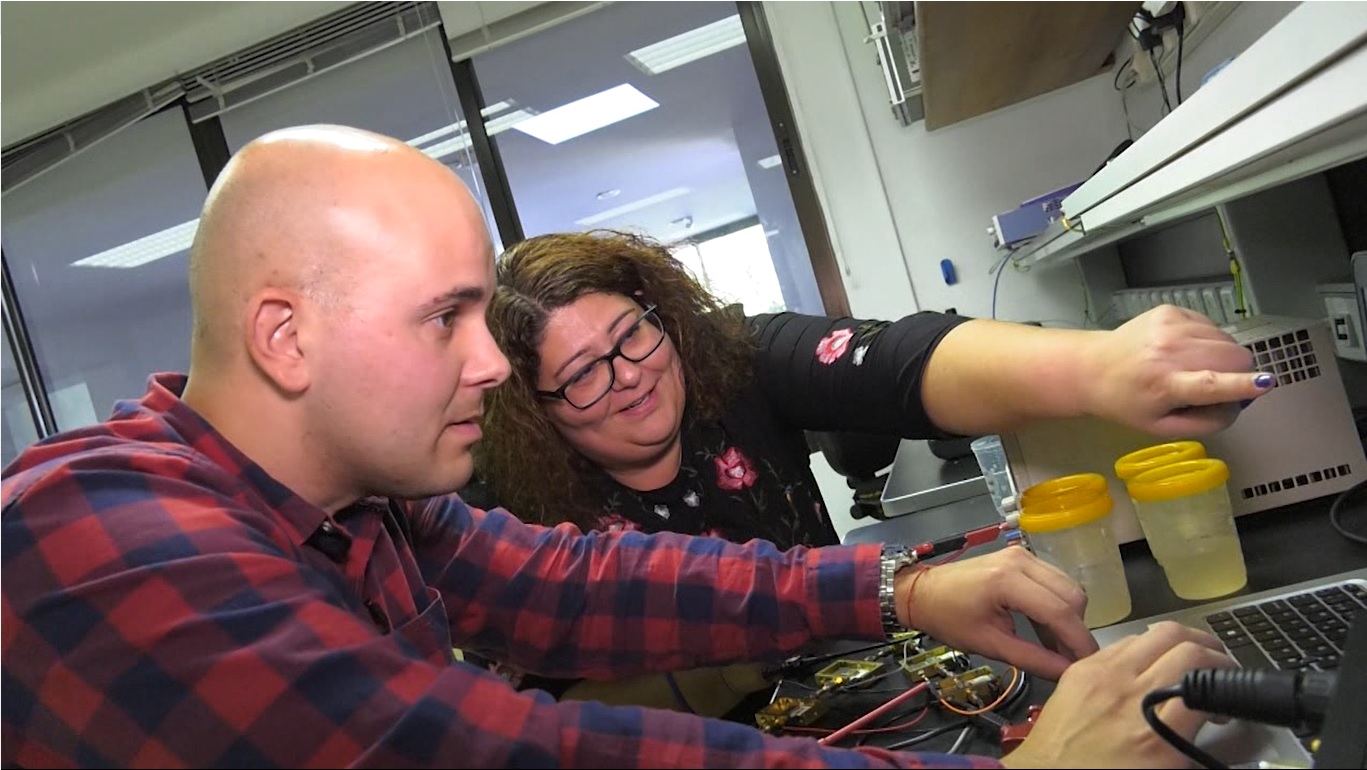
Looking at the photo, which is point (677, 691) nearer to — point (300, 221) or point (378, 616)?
point (378, 616)

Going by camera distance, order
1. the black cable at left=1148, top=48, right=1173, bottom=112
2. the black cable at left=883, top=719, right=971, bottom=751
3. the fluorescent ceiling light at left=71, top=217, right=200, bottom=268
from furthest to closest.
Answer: the fluorescent ceiling light at left=71, top=217, right=200, bottom=268 → the black cable at left=1148, top=48, right=1173, bottom=112 → the black cable at left=883, top=719, right=971, bottom=751

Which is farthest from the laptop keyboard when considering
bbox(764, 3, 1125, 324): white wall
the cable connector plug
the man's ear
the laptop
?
bbox(764, 3, 1125, 324): white wall

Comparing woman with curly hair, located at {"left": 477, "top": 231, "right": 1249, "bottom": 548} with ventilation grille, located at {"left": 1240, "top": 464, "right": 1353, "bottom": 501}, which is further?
woman with curly hair, located at {"left": 477, "top": 231, "right": 1249, "bottom": 548}

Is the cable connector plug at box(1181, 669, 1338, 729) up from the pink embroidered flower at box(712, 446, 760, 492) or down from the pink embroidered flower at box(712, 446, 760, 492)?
down

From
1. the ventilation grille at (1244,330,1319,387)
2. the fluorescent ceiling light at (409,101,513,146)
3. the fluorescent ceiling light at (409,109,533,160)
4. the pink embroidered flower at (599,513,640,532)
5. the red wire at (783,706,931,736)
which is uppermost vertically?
the fluorescent ceiling light at (409,101,513,146)

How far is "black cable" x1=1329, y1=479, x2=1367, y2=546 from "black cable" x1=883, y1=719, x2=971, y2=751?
15.1 inches

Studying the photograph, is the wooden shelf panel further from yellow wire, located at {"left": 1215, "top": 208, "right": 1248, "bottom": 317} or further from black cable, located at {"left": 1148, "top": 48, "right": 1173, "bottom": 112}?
yellow wire, located at {"left": 1215, "top": 208, "right": 1248, "bottom": 317}

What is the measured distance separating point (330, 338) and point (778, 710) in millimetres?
525

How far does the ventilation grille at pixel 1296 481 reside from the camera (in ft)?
3.34

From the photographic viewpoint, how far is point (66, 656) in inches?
21.0

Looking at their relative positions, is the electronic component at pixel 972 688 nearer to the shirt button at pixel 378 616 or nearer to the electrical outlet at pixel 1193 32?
the shirt button at pixel 378 616

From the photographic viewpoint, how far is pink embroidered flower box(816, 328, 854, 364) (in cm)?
131

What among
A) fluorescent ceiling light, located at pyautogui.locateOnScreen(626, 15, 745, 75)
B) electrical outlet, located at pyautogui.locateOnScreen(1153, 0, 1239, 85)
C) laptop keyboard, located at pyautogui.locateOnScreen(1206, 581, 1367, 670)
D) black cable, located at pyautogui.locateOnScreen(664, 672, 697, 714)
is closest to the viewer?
laptop keyboard, located at pyautogui.locateOnScreen(1206, 581, 1367, 670)

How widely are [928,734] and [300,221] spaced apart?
630 mm
